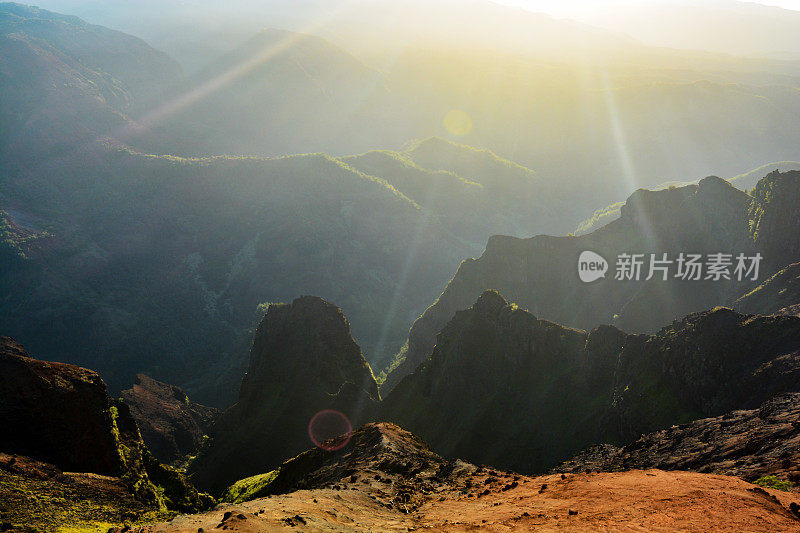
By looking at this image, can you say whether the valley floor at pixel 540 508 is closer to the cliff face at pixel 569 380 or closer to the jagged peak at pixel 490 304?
the cliff face at pixel 569 380

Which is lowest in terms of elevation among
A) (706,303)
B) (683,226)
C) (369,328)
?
(369,328)

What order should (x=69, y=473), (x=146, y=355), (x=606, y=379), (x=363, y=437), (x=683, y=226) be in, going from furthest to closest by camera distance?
(x=146, y=355) → (x=683, y=226) → (x=606, y=379) → (x=363, y=437) → (x=69, y=473)

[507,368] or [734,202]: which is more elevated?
[734,202]

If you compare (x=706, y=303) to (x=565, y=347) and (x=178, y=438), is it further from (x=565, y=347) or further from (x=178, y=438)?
(x=178, y=438)

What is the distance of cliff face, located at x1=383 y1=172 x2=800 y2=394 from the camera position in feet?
283

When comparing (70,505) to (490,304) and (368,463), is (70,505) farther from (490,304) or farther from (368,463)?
(490,304)

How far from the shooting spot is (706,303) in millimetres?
91000

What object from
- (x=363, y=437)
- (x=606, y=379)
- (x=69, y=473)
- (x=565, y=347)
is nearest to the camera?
(x=69, y=473)

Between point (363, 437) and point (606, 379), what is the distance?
32.8 metres

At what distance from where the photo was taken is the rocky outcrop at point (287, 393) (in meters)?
75.3

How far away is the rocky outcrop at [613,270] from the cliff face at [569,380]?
39.9 metres

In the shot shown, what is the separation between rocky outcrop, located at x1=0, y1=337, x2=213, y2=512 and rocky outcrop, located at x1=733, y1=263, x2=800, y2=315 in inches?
2670

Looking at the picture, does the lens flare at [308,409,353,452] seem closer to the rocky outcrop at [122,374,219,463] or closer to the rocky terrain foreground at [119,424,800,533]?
the rocky outcrop at [122,374,219,463]

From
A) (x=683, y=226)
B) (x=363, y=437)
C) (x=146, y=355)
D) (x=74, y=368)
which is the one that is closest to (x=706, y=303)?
(x=683, y=226)
